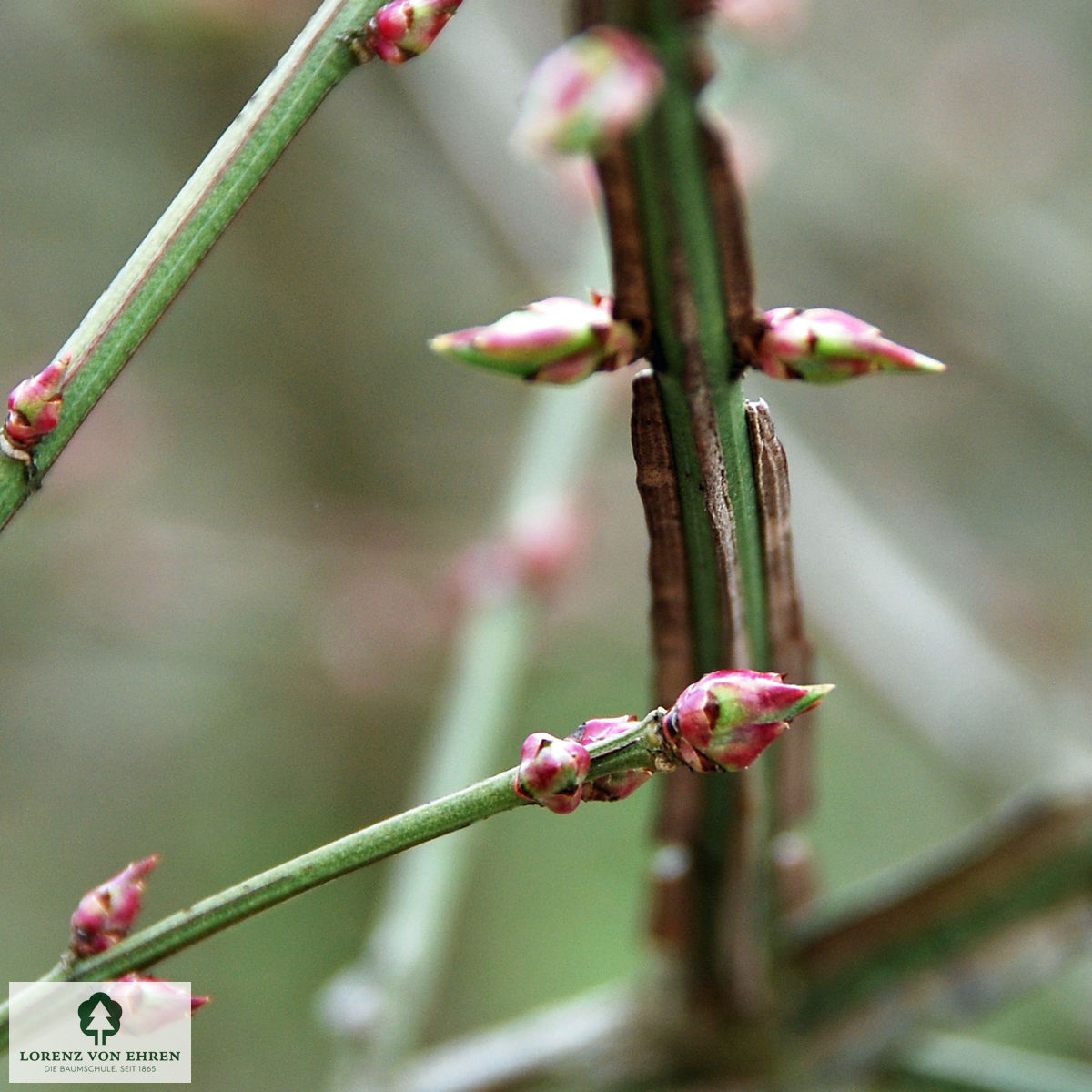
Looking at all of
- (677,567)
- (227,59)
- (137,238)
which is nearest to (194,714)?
(137,238)

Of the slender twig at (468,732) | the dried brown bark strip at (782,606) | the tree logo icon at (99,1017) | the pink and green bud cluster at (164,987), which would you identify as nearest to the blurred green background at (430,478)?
the slender twig at (468,732)

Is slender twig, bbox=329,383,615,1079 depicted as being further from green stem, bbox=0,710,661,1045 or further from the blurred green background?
green stem, bbox=0,710,661,1045

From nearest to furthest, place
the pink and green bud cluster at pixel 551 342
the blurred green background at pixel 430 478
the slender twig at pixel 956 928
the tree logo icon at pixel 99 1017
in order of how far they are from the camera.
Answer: the pink and green bud cluster at pixel 551 342 < the tree logo icon at pixel 99 1017 < the slender twig at pixel 956 928 < the blurred green background at pixel 430 478

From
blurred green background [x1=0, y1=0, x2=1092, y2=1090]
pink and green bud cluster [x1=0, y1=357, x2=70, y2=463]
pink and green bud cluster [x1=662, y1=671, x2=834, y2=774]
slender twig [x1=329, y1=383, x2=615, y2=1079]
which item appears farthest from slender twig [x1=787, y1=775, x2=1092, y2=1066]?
pink and green bud cluster [x1=0, y1=357, x2=70, y2=463]

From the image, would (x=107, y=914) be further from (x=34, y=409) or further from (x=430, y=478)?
(x=430, y=478)

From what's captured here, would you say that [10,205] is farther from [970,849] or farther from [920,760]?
[920,760]

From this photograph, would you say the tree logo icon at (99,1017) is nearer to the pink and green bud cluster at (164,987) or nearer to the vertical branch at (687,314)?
the pink and green bud cluster at (164,987)
